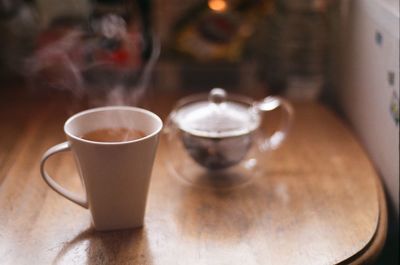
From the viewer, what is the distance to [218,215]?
669mm

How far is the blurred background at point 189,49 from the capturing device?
37.8 inches

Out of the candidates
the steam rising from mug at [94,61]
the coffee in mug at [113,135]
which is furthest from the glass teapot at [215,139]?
the steam rising from mug at [94,61]

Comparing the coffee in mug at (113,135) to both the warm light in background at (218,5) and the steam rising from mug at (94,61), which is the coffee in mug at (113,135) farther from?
the warm light in background at (218,5)

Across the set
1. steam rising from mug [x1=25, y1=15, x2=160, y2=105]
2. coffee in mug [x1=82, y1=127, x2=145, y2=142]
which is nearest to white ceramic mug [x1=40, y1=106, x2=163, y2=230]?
coffee in mug [x1=82, y1=127, x2=145, y2=142]

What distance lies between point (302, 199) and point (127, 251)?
0.25 m

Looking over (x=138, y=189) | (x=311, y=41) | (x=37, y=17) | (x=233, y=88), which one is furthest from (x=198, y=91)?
(x=138, y=189)

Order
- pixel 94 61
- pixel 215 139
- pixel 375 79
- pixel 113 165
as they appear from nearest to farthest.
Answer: pixel 113 165 < pixel 215 139 < pixel 375 79 < pixel 94 61

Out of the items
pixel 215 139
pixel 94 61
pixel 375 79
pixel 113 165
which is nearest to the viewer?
pixel 113 165

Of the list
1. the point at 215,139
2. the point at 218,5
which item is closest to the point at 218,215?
the point at 215,139

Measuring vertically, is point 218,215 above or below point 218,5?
below

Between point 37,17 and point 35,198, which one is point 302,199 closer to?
point 35,198

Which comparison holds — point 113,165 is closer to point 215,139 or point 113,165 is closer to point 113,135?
point 113,135

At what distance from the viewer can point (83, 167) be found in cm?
59

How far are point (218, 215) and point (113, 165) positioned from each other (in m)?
0.16
